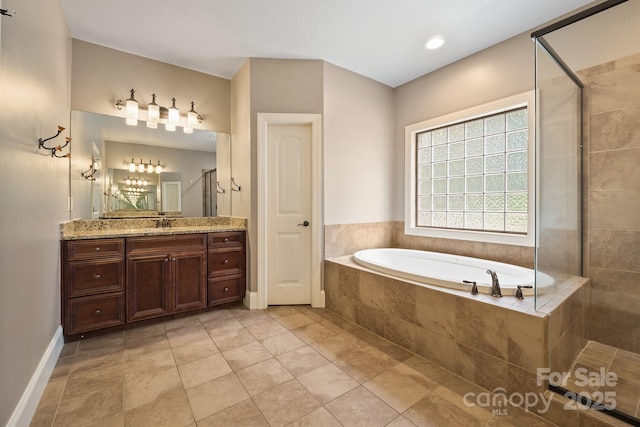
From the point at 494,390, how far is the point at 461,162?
7.27ft

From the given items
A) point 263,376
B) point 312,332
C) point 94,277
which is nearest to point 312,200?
point 312,332

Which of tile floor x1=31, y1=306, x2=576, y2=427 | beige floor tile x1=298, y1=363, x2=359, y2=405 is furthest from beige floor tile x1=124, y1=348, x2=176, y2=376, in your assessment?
beige floor tile x1=298, y1=363, x2=359, y2=405

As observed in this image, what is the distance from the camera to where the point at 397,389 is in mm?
1585

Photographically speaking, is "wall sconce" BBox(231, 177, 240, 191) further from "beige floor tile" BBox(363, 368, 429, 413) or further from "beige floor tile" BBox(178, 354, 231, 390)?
"beige floor tile" BBox(363, 368, 429, 413)

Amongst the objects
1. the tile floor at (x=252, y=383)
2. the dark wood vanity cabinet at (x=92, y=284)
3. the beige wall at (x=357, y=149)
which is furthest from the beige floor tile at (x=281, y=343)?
the dark wood vanity cabinet at (x=92, y=284)

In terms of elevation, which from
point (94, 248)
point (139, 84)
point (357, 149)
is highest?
point (139, 84)

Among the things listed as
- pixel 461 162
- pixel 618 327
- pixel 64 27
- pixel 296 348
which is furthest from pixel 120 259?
pixel 618 327

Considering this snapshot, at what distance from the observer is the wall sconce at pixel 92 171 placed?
2.50m

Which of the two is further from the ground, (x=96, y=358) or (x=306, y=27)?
(x=306, y=27)

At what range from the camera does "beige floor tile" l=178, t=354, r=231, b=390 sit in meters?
1.67

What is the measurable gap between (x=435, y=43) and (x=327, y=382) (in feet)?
9.86

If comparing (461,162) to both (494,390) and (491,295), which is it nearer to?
(491,295)

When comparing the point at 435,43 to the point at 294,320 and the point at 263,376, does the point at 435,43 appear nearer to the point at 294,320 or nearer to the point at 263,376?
the point at 294,320

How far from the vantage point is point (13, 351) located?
121cm
